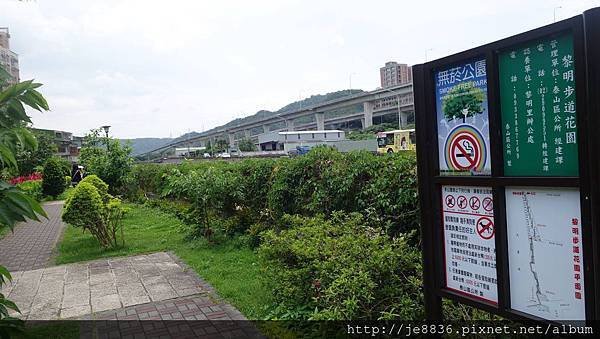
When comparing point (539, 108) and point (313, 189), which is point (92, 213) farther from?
point (539, 108)

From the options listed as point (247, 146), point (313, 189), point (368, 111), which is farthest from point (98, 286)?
point (247, 146)

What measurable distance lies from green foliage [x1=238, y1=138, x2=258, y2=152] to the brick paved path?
6312 cm

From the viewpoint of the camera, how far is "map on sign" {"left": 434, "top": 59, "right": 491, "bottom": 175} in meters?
2.39

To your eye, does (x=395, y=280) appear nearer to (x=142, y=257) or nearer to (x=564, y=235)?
(x=564, y=235)

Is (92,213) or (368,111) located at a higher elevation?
(368,111)

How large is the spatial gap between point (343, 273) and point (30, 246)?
26.5ft

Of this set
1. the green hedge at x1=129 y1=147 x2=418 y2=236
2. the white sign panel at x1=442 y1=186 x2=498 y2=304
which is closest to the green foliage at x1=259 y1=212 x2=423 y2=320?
the green hedge at x1=129 y1=147 x2=418 y2=236

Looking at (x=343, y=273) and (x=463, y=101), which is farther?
(x=343, y=273)

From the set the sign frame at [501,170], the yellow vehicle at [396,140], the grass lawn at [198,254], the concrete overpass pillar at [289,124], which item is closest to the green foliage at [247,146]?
the concrete overpass pillar at [289,124]

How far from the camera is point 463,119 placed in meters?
2.51

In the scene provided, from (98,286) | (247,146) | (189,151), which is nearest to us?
(98,286)

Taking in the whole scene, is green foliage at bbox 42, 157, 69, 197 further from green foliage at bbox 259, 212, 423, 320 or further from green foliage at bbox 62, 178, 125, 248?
green foliage at bbox 259, 212, 423, 320

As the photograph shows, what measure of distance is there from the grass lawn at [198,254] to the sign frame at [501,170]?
7.25ft

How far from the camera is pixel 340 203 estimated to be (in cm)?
545
